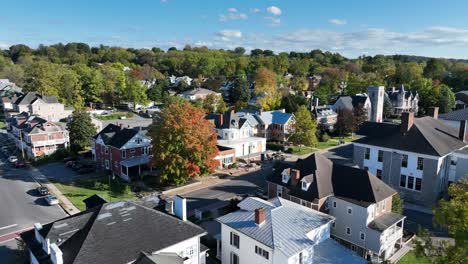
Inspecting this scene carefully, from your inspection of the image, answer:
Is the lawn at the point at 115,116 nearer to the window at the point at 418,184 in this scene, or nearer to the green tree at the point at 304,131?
the green tree at the point at 304,131

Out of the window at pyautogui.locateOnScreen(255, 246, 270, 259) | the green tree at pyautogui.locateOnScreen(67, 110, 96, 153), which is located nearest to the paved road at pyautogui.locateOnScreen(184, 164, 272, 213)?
→ the window at pyautogui.locateOnScreen(255, 246, 270, 259)

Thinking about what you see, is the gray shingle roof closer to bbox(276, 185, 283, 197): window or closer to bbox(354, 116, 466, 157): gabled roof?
bbox(276, 185, 283, 197): window

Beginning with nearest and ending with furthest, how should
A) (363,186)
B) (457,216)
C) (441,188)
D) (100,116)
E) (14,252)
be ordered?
(457,216)
(14,252)
(363,186)
(441,188)
(100,116)

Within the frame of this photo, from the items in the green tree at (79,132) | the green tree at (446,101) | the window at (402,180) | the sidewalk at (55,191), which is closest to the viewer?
the sidewalk at (55,191)

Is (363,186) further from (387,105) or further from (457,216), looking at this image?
(387,105)

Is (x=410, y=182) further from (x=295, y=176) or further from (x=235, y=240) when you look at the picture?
(x=235, y=240)

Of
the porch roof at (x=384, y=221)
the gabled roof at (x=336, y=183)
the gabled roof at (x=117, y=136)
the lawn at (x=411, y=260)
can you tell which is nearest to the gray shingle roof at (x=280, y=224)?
the porch roof at (x=384, y=221)

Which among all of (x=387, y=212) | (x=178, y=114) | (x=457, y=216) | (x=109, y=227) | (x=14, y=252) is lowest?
(x=14, y=252)

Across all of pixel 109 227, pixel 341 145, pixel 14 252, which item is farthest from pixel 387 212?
pixel 341 145
